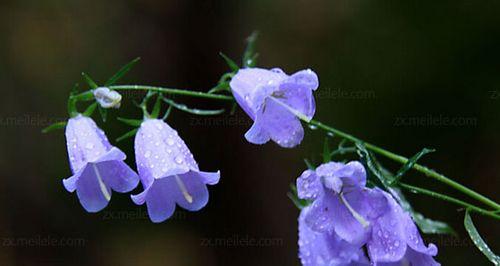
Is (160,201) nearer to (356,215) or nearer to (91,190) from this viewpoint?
(91,190)

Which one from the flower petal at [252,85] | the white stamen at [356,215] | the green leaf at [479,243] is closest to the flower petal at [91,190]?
the flower petal at [252,85]

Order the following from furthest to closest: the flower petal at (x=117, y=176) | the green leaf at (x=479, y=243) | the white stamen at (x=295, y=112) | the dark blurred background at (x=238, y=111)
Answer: the dark blurred background at (x=238, y=111), the flower petal at (x=117, y=176), the white stamen at (x=295, y=112), the green leaf at (x=479, y=243)

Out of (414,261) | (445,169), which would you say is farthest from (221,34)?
(414,261)

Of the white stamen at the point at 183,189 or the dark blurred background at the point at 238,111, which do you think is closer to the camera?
the white stamen at the point at 183,189

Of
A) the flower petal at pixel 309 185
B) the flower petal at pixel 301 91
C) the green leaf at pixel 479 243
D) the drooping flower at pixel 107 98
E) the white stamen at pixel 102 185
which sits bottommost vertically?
the green leaf at pixel 479 243

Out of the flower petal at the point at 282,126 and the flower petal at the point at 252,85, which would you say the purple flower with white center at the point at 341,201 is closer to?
the flower petal at the point at 282,126

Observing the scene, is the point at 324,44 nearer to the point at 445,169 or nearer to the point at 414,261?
the point at 445,169

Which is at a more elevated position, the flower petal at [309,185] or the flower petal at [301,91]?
the flower petal at [301,91]

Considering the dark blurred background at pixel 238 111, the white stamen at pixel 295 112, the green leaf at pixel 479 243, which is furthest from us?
the dark blurred background at pixel 238 111
